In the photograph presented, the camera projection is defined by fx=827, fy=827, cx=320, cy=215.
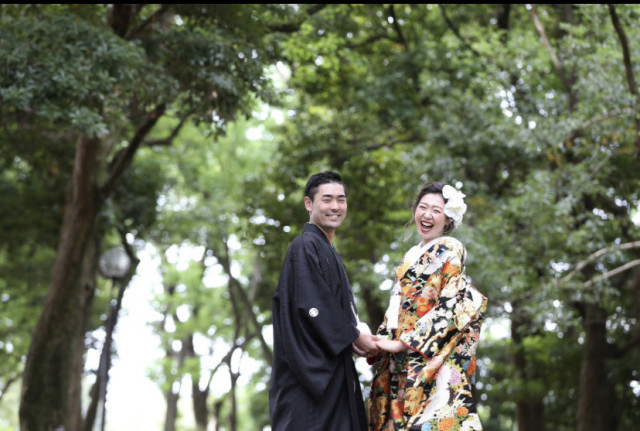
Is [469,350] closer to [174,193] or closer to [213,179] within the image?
[213,179]

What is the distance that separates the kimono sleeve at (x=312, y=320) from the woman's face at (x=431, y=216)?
2.01 ft

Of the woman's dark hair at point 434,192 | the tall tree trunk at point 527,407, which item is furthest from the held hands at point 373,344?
the tall tree trunk at point 527,407

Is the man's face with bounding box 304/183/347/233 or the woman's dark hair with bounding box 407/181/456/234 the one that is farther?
the woman's dark hair with bounding box 407/181/456/234

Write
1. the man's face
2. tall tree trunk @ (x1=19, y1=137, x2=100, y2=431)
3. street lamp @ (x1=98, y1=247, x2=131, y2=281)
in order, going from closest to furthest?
the man's face
tall tree trunk @ (x1=19, y1=137, x2=100, y2=431)
street lamp @ (x1=98, y1=247, x2=131, y2=281)

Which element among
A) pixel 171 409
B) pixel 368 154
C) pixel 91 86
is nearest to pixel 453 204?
pixel 91 86

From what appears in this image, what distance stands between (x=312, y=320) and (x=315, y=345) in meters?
0.13

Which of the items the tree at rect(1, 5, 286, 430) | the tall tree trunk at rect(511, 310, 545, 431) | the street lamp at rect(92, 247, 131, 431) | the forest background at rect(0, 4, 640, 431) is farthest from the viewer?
the tall tree trunk at rect(511, 310, 545, 431)

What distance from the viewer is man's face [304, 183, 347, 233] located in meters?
4.52

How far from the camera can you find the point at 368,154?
14109 millimetres

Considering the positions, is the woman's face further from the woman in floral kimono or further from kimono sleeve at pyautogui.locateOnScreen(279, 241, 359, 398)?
kimono sleeve at pyautogui.locateOnScreen(279, 241, 359, 398)

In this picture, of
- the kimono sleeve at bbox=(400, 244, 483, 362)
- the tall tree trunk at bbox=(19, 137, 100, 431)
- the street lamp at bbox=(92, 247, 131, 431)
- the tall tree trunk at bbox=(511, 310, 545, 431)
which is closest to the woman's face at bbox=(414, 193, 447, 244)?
the kimono sleeve at bbox=(400, 244, 483, 362)

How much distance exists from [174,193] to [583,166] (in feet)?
44.8

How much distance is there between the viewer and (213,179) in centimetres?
2067

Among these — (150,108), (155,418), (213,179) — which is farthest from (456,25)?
(155,418)
